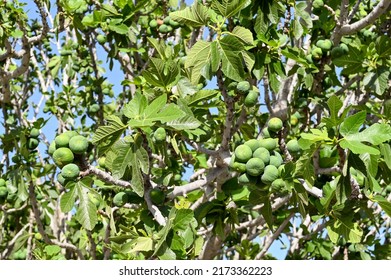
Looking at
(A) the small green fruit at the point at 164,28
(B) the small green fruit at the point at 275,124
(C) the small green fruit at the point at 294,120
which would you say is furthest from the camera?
(A) the small green fruit at the point at 164,28

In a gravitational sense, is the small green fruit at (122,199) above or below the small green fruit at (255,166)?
below

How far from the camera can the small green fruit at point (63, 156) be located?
2340 mm

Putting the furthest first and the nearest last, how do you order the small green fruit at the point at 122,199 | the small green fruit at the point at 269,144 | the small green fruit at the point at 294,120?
the small green fruit at the point at 294,120 < the small green fruit at the point at 122,199 < the small green fruit at the point at 269,144

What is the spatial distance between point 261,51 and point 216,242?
1282mm

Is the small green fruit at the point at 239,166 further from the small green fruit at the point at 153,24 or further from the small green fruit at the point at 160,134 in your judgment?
the small green fruit at the point at 153,24

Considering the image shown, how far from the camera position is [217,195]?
289cm

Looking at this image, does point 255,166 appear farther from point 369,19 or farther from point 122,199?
point 369,19

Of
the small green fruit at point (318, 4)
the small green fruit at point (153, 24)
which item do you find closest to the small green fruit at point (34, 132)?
the small green fruit at point (153, 24)

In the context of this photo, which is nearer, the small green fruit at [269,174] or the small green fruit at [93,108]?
the small green fruit at [269,174]

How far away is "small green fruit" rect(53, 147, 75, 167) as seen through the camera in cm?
234

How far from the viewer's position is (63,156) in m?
2.34

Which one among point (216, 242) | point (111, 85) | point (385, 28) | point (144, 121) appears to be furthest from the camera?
point (111, 85)
